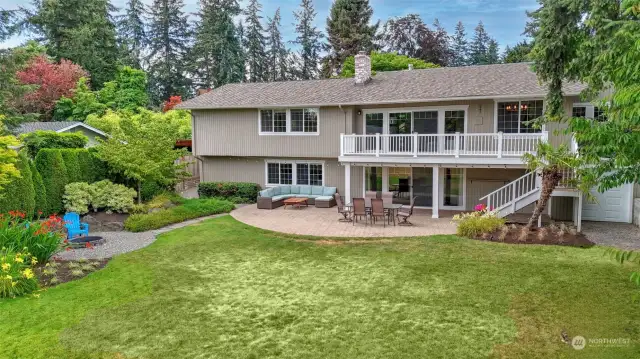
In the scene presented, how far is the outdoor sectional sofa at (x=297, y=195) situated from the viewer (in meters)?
17.8

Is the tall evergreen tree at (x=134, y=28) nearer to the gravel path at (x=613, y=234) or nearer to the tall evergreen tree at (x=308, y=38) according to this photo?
the tall evergreen tree at (x=308, y=38)

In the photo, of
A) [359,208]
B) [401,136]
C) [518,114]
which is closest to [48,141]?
[359,208]

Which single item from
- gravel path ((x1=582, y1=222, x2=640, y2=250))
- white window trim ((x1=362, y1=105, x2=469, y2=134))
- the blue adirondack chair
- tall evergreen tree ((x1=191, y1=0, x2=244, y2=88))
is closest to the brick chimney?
white window trim ((x1=362, y1=105, x2=469, y2=134))

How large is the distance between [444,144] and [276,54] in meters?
39.1

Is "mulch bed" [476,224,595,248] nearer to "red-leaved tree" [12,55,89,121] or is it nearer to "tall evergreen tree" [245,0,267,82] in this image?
"red-leaved tree" [12,55,89,121]

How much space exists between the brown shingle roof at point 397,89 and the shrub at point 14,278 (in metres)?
12.6

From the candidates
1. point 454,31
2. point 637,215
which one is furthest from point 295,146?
point 454,31

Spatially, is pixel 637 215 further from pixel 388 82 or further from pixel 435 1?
pixel 435 1

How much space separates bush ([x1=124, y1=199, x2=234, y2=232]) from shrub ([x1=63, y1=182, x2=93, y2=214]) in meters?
1.99

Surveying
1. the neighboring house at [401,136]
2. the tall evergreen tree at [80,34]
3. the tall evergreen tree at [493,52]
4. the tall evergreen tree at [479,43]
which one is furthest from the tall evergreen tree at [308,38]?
the neighboring house at [401,136]

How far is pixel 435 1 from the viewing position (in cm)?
4431

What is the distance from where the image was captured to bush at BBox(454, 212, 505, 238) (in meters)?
12.3

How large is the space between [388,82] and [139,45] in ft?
138

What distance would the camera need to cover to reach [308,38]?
50.2 m
